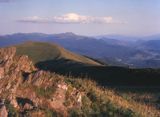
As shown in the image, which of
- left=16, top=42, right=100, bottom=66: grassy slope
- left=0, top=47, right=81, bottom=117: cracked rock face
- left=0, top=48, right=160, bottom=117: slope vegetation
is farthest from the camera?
left=16, top=42, right=100, bottom=66: grassy slope

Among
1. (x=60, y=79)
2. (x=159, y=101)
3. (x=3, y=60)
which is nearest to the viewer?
(x=60, y=79)

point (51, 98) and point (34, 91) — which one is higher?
point (34, 91)

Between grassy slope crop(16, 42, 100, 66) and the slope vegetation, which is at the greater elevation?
the slope vegetation

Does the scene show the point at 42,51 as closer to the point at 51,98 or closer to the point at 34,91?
the point at 34,91

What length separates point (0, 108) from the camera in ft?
57.4

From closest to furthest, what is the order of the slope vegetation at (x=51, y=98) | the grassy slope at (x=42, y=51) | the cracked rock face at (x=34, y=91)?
the slope vegetation at (x=51, y=98), the cracked rock face at (x=34, y=91), the grassy slope at (x=42, y=51)

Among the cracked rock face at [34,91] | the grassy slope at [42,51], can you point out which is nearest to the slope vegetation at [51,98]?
the cracked rock face at [34,91]

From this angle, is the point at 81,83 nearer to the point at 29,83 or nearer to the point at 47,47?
the point at 29,83

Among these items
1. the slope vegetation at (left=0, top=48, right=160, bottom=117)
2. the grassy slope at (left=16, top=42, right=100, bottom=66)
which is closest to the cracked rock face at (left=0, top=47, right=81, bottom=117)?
the slope vegetation at (left=0, top=48, right=160, bottom=117)

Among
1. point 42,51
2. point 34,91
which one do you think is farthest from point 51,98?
point 42,51

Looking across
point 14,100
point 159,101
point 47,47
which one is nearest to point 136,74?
point 159,101

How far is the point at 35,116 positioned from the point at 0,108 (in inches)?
55.4

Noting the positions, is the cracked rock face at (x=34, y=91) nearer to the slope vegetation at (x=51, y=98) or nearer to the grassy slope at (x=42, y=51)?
the slope vegetation at (x=51, y=98)

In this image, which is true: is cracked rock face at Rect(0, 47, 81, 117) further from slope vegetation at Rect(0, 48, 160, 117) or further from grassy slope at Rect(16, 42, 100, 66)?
grassy slope at Rect(16, 42, 100, 66)
